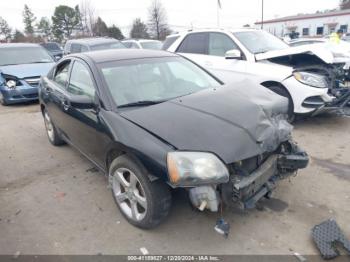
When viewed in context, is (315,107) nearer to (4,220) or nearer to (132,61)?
(132,61)

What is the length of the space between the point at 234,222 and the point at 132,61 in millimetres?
2117

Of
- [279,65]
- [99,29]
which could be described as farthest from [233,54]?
[99,29]

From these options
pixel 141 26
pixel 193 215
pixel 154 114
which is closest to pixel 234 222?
pixel 193 215

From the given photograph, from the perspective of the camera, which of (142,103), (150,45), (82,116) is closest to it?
(142,103)

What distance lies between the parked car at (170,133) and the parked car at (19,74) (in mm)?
5074

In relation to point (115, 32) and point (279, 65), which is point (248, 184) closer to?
point (279, 65)

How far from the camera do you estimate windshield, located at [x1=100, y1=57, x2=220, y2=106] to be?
126 inches

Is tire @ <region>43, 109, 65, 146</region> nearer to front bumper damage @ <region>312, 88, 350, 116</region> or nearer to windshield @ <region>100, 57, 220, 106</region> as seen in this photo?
windshield @ <region>100, 57, 220, 106</region>

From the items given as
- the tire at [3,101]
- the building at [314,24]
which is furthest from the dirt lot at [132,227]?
the building at [314,24]

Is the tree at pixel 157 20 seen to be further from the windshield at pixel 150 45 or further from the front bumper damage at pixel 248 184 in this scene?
the front bumper damage at pixel 248 184

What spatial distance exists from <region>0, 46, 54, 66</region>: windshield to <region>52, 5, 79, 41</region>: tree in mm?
50517

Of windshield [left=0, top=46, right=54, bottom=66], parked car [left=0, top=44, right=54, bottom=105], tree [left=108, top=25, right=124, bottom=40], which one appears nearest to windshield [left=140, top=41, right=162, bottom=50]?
windshield [left=0, top=46, right=54, bottom=66]

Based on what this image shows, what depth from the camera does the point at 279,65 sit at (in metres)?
5.50

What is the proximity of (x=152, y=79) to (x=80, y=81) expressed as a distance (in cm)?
92
